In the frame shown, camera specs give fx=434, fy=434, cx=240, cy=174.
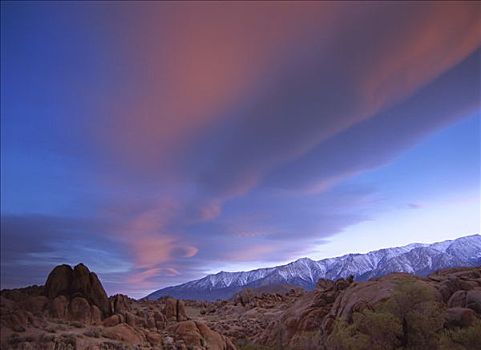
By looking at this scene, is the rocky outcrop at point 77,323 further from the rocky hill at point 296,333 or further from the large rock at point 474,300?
the large rock at point 474,300

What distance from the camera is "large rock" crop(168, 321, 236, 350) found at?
2439cm

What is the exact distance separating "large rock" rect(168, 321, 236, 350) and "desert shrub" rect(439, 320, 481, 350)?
12.0 metres

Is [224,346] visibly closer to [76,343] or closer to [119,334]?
[119,334]

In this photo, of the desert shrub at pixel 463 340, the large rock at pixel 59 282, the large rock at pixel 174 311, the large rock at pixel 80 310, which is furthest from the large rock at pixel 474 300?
the large rock at pixel 174 311

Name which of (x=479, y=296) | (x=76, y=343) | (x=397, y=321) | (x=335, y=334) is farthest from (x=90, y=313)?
(x=479, y=296)

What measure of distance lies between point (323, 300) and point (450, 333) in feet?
50.9

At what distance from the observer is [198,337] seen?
25.0 metres

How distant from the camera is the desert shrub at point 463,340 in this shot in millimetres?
20875

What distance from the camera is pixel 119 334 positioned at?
67.3ft

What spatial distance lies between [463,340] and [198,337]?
1390cm

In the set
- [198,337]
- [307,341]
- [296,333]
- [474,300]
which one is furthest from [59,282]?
[474,300]

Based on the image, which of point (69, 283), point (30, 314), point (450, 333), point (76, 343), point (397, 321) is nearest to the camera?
point (76, 343)

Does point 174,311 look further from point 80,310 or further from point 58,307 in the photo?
point 58,307

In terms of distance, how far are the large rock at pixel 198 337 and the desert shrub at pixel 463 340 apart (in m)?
12.0
